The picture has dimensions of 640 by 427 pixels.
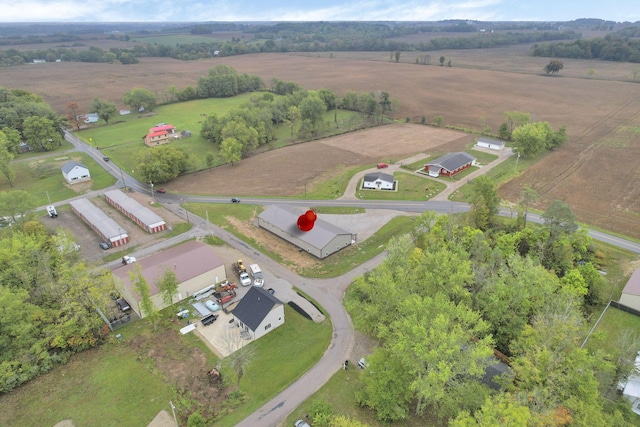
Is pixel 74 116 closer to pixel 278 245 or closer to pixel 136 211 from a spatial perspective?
pixel 136 211

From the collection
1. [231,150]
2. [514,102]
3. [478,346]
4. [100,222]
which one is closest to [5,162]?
[100,222]

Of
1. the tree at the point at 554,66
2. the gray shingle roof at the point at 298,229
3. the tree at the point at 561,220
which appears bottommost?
the gray shingle roof at the point at 298,229

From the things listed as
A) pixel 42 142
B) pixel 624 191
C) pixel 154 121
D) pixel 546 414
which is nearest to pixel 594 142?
pixel 624 191

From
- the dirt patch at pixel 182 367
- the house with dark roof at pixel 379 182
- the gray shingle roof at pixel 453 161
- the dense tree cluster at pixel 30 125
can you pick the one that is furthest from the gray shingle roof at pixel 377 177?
the dense tree cluster at pixel 30 125

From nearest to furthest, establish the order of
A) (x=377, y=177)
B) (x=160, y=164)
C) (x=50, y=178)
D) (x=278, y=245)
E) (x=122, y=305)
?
(x=122, y=305)
(x=278, y=245)
(x=377, y=177)
(x=160, y=164)
(x=50, y=178)

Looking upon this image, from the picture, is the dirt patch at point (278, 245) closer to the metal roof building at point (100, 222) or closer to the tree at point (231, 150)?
the metal roof building at point (100, 222)

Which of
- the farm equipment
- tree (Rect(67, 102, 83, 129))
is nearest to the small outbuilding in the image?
the farm equipment

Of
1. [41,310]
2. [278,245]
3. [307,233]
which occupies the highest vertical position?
[41,310]

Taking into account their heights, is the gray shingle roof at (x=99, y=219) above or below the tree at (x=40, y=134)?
below
